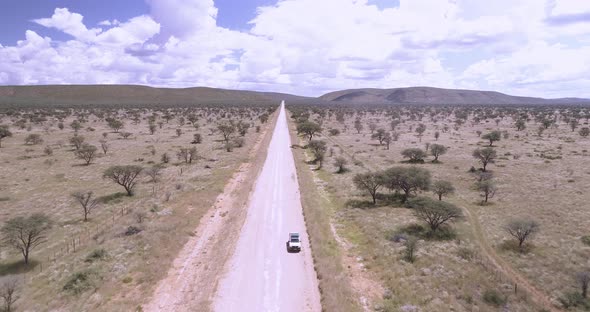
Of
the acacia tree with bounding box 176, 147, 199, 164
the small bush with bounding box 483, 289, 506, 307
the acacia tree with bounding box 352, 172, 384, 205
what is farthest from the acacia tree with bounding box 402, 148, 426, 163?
the small bush with bounding box 483, 289, 506, 307

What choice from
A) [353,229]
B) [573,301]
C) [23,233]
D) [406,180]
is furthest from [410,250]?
[23,233]

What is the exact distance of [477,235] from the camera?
3744 centimetres

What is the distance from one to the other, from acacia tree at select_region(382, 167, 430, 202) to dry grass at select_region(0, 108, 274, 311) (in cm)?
2257

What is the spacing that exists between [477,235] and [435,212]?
4.66m

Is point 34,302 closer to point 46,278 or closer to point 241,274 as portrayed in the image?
point 46,278

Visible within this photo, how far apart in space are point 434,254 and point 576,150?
245ft

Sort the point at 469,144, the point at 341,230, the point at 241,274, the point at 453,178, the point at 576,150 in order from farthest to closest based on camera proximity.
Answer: the point at 469,144 < the point at 576,150 < the point at 453,178 < the point at 341,230 < the point at 241,274

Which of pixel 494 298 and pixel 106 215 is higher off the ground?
pixel 494 298

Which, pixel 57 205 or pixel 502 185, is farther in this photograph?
pixel 502 185

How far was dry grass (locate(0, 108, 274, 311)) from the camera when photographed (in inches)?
1035

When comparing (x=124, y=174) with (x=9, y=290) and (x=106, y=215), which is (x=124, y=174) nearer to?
(x=106, y=215)

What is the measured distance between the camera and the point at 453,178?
200ft

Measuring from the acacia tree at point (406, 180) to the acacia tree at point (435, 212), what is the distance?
7.62m

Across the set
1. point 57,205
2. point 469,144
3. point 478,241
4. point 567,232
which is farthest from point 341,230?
point 469,144
